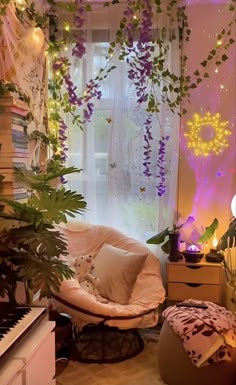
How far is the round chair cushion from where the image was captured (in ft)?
8.50

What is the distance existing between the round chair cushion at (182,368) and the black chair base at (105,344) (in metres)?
0.37

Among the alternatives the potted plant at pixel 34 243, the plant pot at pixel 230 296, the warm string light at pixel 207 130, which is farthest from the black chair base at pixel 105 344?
the warm string light at pixel 207 130

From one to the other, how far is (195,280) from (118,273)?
615mm

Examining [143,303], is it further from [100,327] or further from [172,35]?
[172,35]

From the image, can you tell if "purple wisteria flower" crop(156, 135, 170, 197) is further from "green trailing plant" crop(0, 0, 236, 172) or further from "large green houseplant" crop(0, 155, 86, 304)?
"large green houseplant" crop(0, 155, 86, 304)

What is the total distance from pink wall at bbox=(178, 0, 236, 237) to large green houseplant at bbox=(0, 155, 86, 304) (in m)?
1.72

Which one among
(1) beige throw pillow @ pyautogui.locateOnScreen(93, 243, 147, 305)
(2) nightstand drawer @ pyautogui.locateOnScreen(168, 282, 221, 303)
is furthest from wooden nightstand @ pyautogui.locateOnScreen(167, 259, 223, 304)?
(1) beige throw pillow @ pyautogui.locateOnScreen(93, 243, 147, 305)

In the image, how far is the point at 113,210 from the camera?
3.78 meters

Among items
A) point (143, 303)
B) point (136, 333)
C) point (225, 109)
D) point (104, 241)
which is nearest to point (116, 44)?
point (225, 109)

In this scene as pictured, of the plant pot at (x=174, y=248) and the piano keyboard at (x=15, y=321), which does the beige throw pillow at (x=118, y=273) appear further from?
the piano keyboard at (x=15, y=321)

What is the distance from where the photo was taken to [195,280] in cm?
338

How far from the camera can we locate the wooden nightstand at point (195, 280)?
337cm

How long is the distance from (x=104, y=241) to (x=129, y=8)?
1.87 metres

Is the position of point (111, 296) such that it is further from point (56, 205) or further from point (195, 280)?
point (56, 205)
